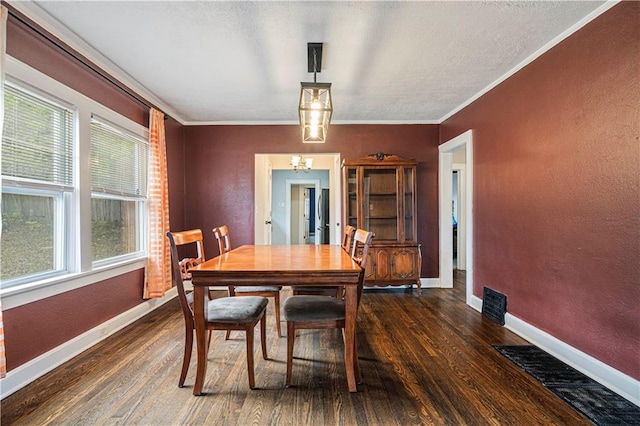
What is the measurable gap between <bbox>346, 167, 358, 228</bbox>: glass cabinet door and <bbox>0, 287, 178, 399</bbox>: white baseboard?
2706mm

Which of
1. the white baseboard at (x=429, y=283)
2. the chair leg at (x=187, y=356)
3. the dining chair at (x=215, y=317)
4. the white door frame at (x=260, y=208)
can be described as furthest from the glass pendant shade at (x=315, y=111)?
the white baseboard at (x=429, y=283)

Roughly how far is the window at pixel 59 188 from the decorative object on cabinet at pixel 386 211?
2.67 meters

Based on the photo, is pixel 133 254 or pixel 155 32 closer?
pixel 155 32

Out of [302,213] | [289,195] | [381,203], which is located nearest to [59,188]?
[381,203]

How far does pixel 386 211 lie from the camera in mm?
4430

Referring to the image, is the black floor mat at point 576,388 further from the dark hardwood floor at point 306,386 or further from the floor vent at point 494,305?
the floor vent at point 494,305

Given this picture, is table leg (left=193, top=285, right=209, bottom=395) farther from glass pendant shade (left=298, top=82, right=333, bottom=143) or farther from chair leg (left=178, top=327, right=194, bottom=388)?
glass pendant shade (left=298, top=82, right=333, bottom=143)

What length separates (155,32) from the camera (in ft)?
7.41

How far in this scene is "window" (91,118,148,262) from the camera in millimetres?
2777

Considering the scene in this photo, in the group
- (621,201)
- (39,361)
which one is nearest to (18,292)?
(39,361)

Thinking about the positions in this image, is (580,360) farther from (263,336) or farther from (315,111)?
(315,111)

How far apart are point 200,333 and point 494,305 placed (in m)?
2.82

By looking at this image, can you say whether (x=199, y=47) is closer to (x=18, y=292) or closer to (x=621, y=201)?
(x=18, y=292)

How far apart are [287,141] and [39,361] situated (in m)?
3.50
